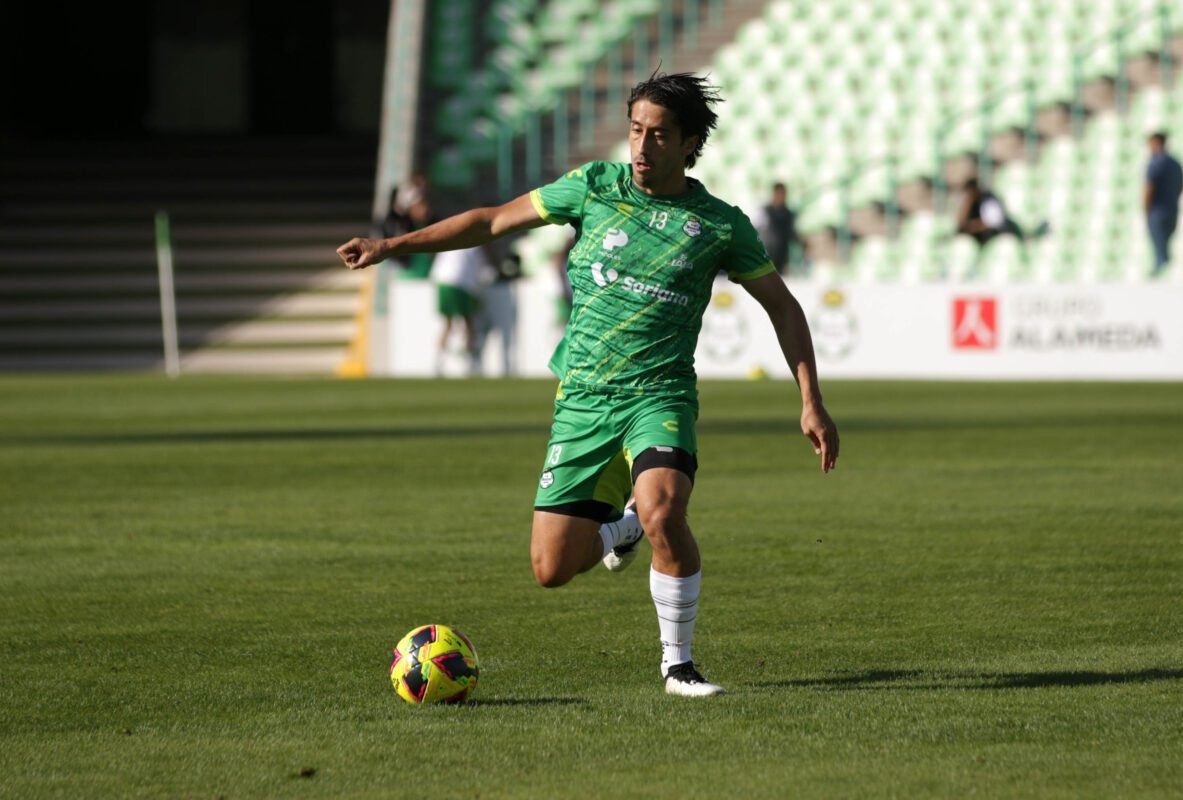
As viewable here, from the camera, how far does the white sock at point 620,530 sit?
6742mm

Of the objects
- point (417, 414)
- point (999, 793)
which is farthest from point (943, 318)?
point (999, 793)

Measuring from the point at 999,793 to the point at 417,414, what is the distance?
1379 cm

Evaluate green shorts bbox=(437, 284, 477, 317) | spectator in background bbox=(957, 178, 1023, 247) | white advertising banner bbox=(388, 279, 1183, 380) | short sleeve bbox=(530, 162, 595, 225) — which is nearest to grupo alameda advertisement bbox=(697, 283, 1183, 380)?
white advertising banner bbox=(388, 279, 1183, 380)

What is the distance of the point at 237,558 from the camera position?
358 inches

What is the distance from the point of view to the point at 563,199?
637 cm

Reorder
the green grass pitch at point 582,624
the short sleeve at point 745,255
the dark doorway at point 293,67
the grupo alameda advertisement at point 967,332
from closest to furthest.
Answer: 1. the green grass pitch at point 582,624
2. the short sleeve at point 745,255
3. the grupo alameda advertisement at point 967,332
4. the dark doorway at point 293,67

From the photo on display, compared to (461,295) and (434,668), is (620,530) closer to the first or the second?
(434,668)

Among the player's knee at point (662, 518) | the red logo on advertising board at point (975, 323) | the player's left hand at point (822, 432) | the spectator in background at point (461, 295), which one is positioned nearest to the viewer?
the player's knee at point (662, 518)

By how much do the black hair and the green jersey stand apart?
0.69 ft

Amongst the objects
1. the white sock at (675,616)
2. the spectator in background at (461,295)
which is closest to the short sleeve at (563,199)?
the white sock at (675,616)

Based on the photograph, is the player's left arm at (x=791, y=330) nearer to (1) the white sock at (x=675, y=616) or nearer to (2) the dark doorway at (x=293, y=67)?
(1) the white sock at (x=675, y=616)

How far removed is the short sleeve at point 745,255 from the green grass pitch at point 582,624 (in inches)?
48.9

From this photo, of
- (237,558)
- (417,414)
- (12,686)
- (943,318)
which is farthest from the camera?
(943,318)

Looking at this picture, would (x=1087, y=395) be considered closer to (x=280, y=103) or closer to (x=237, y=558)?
(x=237, y=558)
